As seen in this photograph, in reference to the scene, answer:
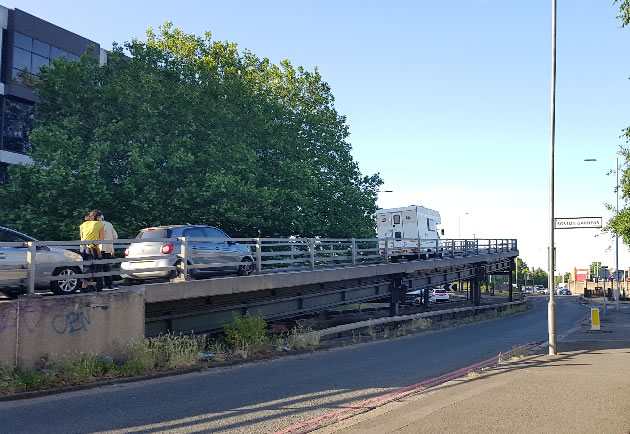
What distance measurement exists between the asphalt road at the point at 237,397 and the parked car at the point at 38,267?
2847mm

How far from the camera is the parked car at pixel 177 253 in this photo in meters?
14.1

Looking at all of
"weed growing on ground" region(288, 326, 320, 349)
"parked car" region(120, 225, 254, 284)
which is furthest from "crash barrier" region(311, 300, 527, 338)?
"parked car" region(120, 225, 254, 284)

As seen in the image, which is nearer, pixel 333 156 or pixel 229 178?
pixel 229 178

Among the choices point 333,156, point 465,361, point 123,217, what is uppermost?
point 333,156

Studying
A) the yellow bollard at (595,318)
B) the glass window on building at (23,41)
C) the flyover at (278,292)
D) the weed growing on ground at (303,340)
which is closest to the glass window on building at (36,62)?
the glass window on building at (23,41)

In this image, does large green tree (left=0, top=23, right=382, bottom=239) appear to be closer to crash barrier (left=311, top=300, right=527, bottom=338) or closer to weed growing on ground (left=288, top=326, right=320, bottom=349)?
crash barrier (left=311, top=300, right=527, bottom=338)

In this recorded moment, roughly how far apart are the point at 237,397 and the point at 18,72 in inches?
1289

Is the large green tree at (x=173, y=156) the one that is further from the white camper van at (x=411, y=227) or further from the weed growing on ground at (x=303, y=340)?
the weed growing on ground at (x=303, y=340)

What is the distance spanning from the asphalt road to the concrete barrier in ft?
4.72

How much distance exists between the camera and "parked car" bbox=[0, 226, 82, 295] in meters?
10.9

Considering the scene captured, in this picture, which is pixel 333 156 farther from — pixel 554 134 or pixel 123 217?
pixel 554 134

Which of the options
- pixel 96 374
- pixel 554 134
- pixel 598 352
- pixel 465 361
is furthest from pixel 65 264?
pixel 598 352

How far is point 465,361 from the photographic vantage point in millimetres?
14406

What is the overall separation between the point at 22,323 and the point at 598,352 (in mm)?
14475
